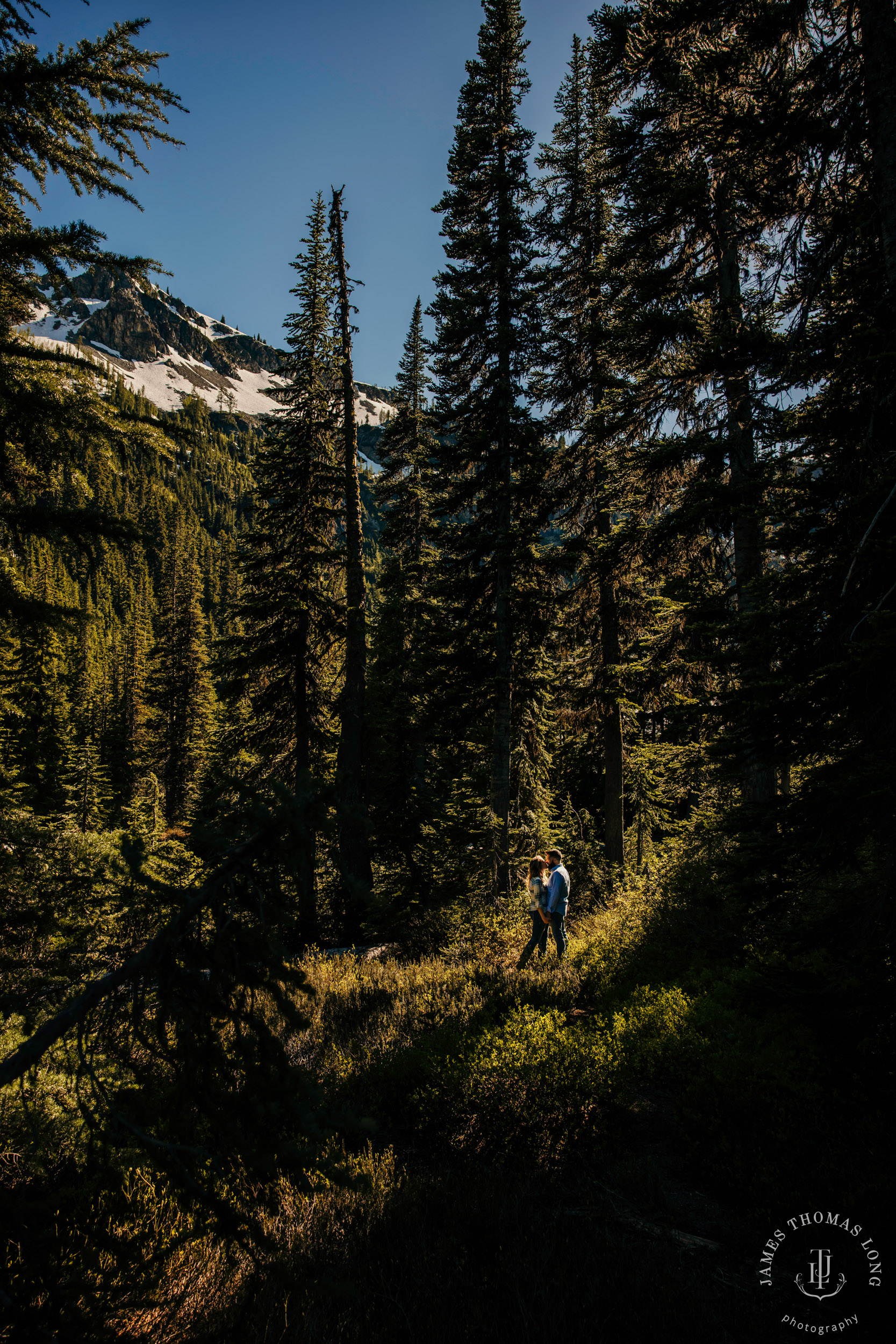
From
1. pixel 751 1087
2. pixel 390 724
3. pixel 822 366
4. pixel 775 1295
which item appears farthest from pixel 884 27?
pixel 390 724

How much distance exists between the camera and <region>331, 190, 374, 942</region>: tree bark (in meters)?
15.3

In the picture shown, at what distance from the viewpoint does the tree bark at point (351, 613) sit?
601 inches

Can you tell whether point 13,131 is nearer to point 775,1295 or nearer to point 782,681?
point 782,681

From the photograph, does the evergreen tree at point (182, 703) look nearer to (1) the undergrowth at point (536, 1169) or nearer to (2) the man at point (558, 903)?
(2) the man at point (558, 903)

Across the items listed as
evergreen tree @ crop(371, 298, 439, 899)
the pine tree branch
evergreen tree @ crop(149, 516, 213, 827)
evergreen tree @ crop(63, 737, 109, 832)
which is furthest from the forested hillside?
evergreen tree @ crop(149, 516, 213, 827)

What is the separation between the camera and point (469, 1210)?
4086 mm

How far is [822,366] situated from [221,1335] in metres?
8.06

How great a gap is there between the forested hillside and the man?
435mm

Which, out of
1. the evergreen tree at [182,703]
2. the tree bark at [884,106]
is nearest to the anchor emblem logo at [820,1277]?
the tree bark at [884,106]

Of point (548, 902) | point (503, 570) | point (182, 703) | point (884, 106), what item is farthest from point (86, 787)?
point (884, 106)

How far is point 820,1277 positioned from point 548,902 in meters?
5.74

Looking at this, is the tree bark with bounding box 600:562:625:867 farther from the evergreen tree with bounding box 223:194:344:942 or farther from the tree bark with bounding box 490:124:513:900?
the evergreen tree with bounding box 223:194:344:942

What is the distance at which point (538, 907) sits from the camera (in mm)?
9266

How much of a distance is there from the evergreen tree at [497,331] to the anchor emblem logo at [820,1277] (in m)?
8.90
